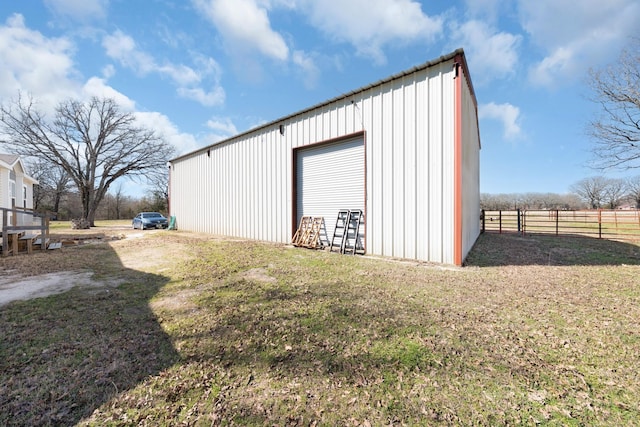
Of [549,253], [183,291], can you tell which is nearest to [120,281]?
[183,291]

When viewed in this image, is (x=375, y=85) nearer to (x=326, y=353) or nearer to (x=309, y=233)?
(x=309, y=233)

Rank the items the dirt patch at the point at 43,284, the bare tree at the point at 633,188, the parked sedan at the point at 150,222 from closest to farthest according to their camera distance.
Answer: the dirt patch at the point at 43,284 < the parked sedan at the point at 150,222 < the bare tree at the point at 633,188

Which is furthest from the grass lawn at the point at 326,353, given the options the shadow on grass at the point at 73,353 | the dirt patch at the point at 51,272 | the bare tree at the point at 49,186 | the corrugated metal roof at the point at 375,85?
the bare tree at the point at 49,186

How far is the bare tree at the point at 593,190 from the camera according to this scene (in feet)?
163

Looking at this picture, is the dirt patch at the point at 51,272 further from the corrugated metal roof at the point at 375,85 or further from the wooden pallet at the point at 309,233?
the corrugated metal roof at the point at 375,85

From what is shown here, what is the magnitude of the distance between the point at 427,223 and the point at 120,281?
641 cm

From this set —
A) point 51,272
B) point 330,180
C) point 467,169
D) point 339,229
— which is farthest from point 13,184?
point 467,169

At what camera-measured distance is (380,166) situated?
23.2 feet

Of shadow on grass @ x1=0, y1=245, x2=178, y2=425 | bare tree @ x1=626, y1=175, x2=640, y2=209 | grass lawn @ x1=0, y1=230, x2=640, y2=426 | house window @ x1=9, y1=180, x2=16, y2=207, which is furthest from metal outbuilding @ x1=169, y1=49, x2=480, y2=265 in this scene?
bare tree @ x1=626, y1=175, x2=640, y2=209

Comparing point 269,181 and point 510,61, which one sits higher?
point 510,61

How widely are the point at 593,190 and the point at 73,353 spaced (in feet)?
243

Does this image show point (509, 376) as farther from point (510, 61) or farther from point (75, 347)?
point (510, 61)

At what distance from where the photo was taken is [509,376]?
200 centimetres

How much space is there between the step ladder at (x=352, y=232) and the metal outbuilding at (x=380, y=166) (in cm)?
24
